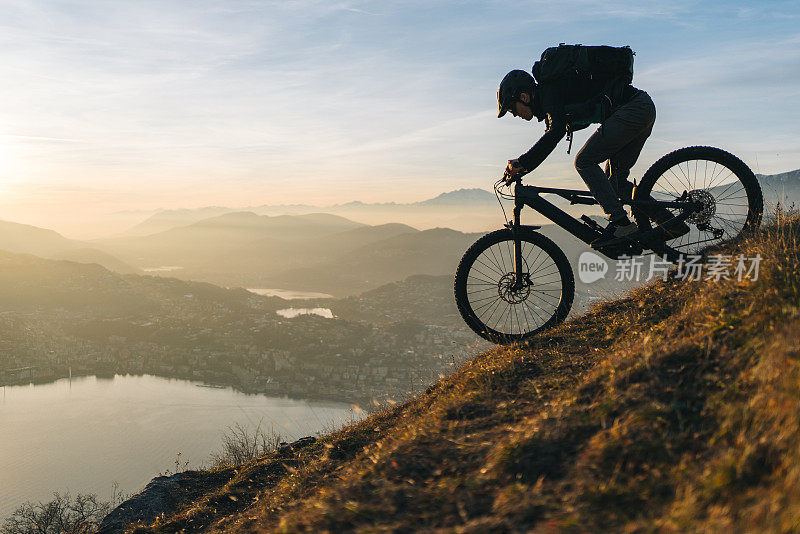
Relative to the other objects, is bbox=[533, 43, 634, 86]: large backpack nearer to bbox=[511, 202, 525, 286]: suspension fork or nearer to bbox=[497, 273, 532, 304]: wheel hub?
bbox=[511, 202, 525, 286]: suspension fork

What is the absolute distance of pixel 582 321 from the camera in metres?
6.35

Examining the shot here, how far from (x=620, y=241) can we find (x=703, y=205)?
1.28 meters

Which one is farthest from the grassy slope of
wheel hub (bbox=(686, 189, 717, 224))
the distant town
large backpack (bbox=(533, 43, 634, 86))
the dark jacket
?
the distant town

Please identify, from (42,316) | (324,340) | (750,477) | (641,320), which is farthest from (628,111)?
(42,316)

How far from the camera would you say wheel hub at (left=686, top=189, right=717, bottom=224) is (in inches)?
233

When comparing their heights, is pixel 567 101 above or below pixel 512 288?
above

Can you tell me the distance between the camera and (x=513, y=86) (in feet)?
18.3

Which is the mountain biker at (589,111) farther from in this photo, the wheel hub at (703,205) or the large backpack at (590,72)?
the wheel hub at (703,205)

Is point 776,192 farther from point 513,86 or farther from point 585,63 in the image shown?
point 513,86

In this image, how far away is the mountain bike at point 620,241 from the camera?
590 centimetres

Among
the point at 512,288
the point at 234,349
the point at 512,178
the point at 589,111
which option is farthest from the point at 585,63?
the point at 234,349

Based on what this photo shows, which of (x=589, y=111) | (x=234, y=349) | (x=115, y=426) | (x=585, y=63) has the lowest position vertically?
(x=115, y=426)

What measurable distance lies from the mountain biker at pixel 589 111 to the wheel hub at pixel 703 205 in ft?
3.48

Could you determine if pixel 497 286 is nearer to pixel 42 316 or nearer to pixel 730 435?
pixel 730 435
